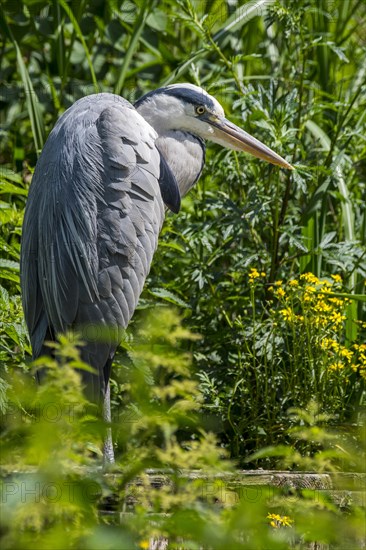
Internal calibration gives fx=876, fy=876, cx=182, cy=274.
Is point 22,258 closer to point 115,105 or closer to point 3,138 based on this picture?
point 115,105

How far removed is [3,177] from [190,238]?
2.82ft

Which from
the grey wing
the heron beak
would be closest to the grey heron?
the grey wing

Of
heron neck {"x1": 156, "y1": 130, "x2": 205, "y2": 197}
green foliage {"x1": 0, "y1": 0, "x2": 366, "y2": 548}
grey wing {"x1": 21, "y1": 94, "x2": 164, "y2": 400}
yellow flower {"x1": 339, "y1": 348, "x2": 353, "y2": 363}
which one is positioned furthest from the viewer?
heron neck {"x1": 156, "y1": 130, "x2": 205, "y2": 197}

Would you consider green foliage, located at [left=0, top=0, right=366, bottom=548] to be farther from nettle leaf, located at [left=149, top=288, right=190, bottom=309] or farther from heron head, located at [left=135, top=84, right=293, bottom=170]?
heron head, located at [left=135, top=84, right=293, bottom=170]

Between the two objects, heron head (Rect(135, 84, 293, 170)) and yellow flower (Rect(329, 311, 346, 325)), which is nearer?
yellow flower (Rect(329, 311, 346, 325))

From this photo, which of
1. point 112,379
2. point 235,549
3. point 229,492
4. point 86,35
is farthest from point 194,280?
point 235,549

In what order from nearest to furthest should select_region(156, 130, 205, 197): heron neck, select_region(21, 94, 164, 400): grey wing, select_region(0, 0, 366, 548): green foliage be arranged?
1. select_region(21, 94, 164, 400): grey wing
2. select_region(0, 0, 366, 548): green foliage
3. select_region(156, 130, 205, 197): heron neck

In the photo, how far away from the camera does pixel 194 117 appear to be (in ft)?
12.1

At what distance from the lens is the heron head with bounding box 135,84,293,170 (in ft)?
11.8

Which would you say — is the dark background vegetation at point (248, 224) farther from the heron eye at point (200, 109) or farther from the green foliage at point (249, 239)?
the heron eye at point (200, 109)

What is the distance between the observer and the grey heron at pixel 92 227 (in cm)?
295

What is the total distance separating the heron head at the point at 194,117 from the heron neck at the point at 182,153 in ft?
0.10

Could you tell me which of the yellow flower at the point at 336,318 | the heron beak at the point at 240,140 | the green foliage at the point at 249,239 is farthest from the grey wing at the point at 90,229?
the yellow flower at the point at 336,318

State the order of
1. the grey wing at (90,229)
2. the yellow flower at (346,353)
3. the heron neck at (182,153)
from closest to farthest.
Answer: the grey wing at (90,229) → the yellow flower at (346,353) → the heron neck at (182,153)
